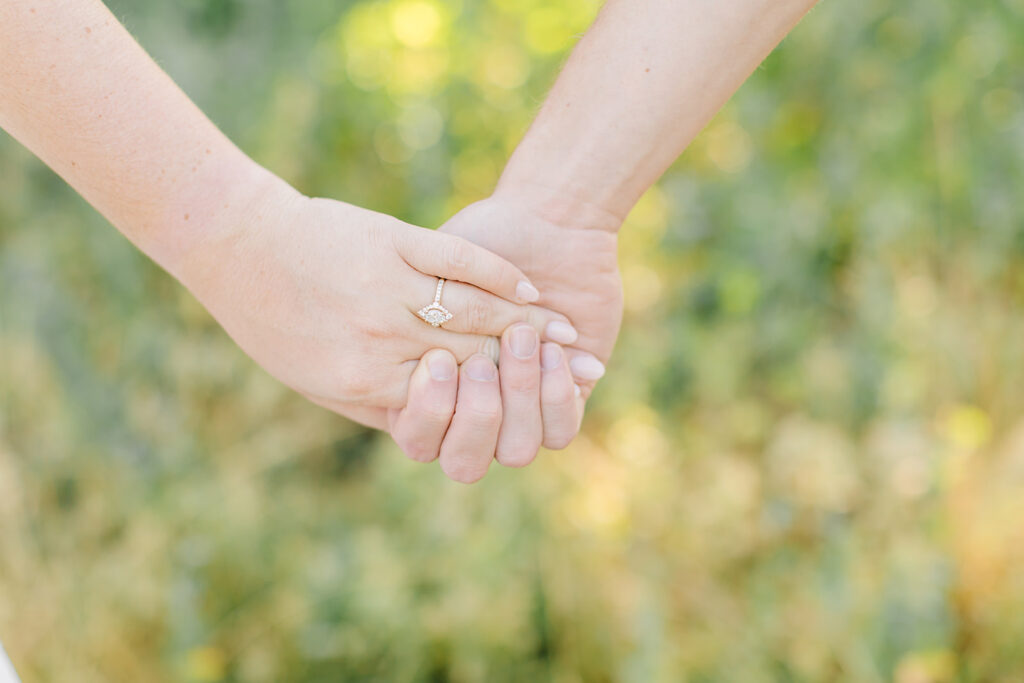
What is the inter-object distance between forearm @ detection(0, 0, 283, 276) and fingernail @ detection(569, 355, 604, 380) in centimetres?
47

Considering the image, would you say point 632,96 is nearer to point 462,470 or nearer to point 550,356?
point 550,356

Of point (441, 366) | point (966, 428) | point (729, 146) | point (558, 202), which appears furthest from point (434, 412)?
point (729, 146)

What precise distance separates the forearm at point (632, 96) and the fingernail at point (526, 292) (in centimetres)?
11

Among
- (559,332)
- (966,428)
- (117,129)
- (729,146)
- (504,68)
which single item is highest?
(504,68)

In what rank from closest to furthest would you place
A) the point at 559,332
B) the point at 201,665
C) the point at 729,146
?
the point at 559,332
the point at 201,665
the point at 729,146

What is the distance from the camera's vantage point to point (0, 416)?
176cm

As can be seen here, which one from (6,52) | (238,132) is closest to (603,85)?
(6,52)

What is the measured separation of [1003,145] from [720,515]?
110 cm

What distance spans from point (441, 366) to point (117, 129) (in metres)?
0.47

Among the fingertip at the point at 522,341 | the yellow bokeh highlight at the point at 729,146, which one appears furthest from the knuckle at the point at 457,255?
the yellow bokeh highlight at the point at 729,146

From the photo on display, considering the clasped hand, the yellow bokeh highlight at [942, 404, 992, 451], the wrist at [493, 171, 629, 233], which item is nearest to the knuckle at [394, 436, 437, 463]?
the clasped hand

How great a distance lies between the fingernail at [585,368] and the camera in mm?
1210

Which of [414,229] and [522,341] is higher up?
[414,229]

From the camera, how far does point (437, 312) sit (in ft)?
3.56
